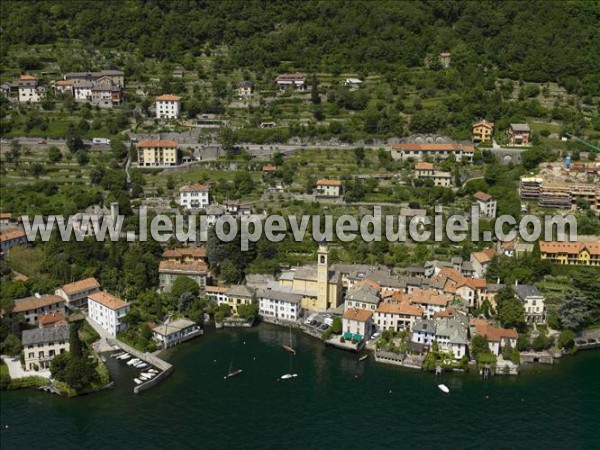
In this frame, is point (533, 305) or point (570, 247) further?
point (570, 247)

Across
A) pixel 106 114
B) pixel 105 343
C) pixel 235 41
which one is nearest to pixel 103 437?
pixel 105 343

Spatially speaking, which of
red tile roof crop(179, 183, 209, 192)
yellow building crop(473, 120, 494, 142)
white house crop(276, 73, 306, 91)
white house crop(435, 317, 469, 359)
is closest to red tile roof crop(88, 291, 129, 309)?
red tile roof crop(179, 183, 209, 192)

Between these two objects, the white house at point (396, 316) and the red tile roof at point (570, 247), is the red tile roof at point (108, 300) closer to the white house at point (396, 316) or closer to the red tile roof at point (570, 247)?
the white house at point (396, 316)

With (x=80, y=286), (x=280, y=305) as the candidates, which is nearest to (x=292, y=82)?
(x=280, y=305)

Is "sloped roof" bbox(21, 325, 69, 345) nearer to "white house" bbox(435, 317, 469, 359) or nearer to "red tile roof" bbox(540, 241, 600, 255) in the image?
"white house" bbox(435, 317, 469, 359)

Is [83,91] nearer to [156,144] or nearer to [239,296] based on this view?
[156,144]

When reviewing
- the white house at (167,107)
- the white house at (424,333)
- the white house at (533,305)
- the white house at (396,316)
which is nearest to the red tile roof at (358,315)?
the white house at (396,316)

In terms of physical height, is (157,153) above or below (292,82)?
below
